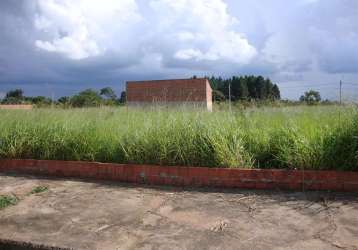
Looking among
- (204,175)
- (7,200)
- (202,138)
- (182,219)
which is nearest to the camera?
(182,219)

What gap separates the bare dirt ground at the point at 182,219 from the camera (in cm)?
321

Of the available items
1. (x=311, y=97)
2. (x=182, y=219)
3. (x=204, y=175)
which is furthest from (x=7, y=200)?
(x=311, y=97)

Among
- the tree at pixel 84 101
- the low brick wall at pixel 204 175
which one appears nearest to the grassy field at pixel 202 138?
the low brick wall at pixel 204 175

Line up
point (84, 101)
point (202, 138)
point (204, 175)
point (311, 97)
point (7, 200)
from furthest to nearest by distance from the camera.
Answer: point (84, 101), point (311, 97), point (202, 138), point (204, 175), point (7, 200)

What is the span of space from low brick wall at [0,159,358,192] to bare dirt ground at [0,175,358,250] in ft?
0.51

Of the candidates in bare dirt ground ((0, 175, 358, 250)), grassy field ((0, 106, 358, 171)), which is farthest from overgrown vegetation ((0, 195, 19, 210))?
grassy field ((0, 106, 358, 171))

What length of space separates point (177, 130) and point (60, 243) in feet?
8.76

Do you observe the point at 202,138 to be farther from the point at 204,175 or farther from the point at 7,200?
the point at 7,200

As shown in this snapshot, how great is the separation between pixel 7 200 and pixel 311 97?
17.9 ft

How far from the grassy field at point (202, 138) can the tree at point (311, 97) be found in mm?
698

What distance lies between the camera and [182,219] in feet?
12.4

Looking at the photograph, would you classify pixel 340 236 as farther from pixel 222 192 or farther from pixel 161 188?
pixel 161 188

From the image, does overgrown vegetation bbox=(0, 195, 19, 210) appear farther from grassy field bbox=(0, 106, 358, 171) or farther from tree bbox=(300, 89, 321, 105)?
tree bbox=(300, 89, 321, 105)

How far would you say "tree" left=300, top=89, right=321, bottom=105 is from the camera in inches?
275
